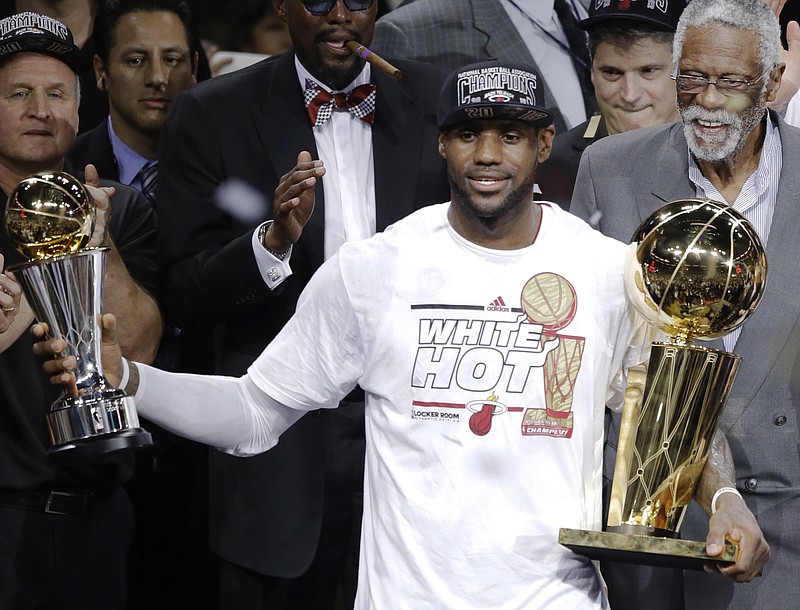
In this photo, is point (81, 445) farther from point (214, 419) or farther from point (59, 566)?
point (59, 566)

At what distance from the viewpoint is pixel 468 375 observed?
2.78m

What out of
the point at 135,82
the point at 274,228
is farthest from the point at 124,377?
the point at 135,82

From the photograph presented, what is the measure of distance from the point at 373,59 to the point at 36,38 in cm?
92

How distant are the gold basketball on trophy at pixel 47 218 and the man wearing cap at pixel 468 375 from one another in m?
0.22

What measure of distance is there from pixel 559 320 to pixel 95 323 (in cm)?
95

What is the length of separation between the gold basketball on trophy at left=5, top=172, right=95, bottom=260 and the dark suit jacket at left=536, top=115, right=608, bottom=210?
1.41 metres

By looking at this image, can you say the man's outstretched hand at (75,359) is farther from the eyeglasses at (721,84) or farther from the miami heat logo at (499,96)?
the eyeglasses at (721,84)

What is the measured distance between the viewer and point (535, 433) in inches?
108

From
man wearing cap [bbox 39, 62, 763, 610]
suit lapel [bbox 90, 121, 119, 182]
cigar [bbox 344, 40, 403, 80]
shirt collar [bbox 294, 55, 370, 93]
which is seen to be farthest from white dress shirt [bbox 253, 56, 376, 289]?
suit lapel [bbox 90, 121, 119, 182]

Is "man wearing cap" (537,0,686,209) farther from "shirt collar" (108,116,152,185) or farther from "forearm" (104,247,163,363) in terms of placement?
"shirt collar" (108,116,152,185)

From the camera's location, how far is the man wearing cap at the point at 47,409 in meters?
3.48

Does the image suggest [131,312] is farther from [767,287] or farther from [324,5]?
[767,287]

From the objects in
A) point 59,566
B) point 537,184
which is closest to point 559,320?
point 537,184

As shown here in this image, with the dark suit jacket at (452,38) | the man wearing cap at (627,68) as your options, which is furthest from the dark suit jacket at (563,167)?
the dark suit jacket at (452,38)
